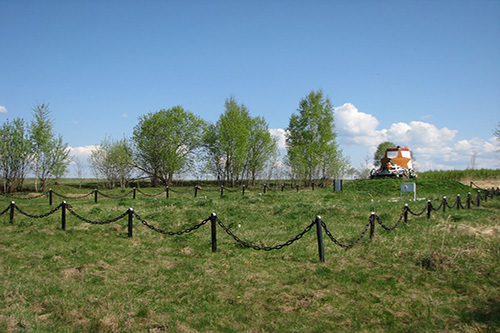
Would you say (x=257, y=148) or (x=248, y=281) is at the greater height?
(x=257, y=148)

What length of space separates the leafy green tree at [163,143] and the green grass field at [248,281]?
26996 mm

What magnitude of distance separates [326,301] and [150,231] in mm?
7469

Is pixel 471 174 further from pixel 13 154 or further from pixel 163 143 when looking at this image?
pixel 13 154

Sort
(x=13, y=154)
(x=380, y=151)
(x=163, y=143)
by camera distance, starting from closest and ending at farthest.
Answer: (x=13, y=154), (x=163, y=143), (x=380, y=151)

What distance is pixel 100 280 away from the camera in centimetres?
693

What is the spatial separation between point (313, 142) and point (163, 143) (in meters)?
18.1

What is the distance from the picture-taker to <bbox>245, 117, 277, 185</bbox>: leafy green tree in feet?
142

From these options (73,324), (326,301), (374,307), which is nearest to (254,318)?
(326,301)

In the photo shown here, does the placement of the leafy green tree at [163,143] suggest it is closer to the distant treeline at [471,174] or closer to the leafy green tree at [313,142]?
the leafy green tree at [313,142]

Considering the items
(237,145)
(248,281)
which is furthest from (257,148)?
(248,281)

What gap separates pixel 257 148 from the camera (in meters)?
43.4

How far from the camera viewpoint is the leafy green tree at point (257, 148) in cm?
4319

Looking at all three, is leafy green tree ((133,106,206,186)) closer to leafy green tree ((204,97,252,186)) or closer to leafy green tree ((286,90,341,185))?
leafy green tree ((204,97,252,186))

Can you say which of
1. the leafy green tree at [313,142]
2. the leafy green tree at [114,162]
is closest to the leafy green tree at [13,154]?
the leafy green tree at [114,162]
